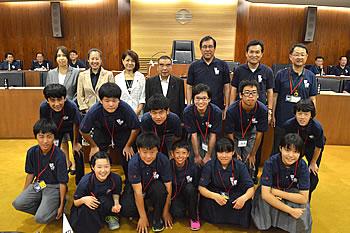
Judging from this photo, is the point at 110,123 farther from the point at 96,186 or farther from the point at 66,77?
the point at 66,77

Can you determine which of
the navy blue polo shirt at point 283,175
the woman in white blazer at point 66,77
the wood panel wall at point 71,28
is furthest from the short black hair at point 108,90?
the wood panel wall at point 71,28

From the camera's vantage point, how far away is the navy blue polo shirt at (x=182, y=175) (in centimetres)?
264

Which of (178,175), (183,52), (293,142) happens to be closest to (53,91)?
(178,175)

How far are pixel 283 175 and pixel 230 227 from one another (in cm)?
62

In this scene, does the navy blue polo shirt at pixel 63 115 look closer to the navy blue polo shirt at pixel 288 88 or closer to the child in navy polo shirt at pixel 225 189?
the child in navy polo shirt at pixel 225 189

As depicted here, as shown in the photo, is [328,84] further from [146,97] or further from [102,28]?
[102,28]

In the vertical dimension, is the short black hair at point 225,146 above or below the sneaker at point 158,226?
above

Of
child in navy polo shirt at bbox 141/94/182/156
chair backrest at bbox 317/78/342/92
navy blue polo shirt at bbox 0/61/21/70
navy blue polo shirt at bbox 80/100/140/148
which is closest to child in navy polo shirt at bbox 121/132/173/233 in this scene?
child in navy polo shirt at bbox 141/94/182/156

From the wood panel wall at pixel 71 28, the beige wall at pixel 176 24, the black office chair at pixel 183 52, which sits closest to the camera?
the black office chair at pixel 183 52

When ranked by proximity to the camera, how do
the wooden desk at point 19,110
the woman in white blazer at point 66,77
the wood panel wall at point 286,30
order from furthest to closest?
the wood panel wall at point 286,30
the wooden desk at point 19,110
the woman in white blazer at point 66,77

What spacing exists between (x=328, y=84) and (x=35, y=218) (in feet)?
17.0

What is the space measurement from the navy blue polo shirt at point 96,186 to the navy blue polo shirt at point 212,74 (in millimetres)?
1351

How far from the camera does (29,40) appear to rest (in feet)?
29.2

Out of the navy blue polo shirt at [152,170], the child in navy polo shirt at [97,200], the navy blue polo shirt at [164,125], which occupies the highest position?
the navy blue polo shirt at [164,125]
